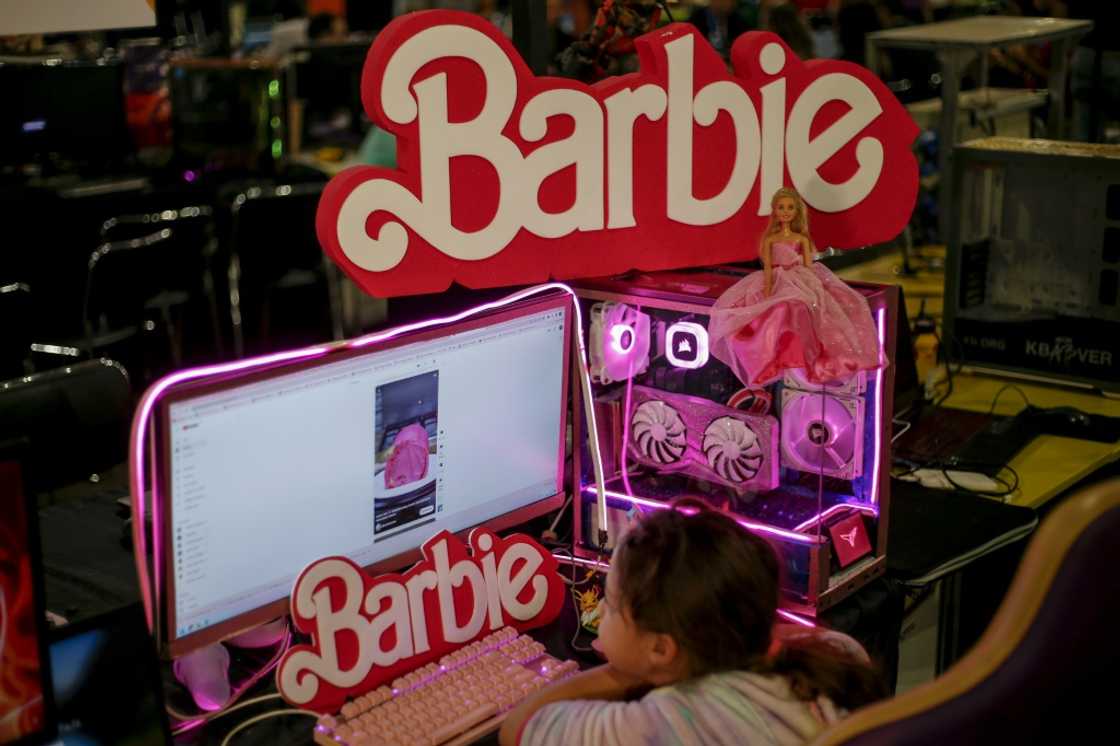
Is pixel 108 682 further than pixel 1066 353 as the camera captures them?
No

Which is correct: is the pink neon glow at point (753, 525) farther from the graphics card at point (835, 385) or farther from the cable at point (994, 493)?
the cable at point (994, 493)

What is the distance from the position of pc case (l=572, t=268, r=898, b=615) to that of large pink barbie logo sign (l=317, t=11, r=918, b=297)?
11cm

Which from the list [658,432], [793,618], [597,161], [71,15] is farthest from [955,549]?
[71,15]

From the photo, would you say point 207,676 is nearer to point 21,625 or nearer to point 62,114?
point 21,625

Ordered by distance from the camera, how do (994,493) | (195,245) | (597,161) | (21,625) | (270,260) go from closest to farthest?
(21,625) → (597,161) → (994,493) → (195,245) → (270,260)

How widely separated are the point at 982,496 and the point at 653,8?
106cm

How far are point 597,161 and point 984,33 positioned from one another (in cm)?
216

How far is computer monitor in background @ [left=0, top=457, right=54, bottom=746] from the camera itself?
4.02 ft

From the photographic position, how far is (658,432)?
195 cm

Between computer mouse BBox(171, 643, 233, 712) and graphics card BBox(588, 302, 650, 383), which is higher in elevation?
graphics card BBox(588, 302, 650, 383)

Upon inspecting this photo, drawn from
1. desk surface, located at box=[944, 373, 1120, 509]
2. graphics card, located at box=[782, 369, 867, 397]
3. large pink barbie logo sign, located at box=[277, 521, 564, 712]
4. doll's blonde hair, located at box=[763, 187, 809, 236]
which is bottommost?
desk surface, located at box=[944, 373, 1120, 509]

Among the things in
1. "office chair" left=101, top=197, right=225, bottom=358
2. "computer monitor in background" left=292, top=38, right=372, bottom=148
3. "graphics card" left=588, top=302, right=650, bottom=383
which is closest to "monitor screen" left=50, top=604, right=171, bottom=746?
"graphics card" left=588, top=302, right=650, bottom=383

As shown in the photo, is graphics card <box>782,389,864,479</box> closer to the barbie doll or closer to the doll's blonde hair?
the barbie doll

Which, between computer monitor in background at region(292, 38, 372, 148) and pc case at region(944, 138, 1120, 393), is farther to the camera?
computer monitor in background at region(292, 38, 372, 148)
